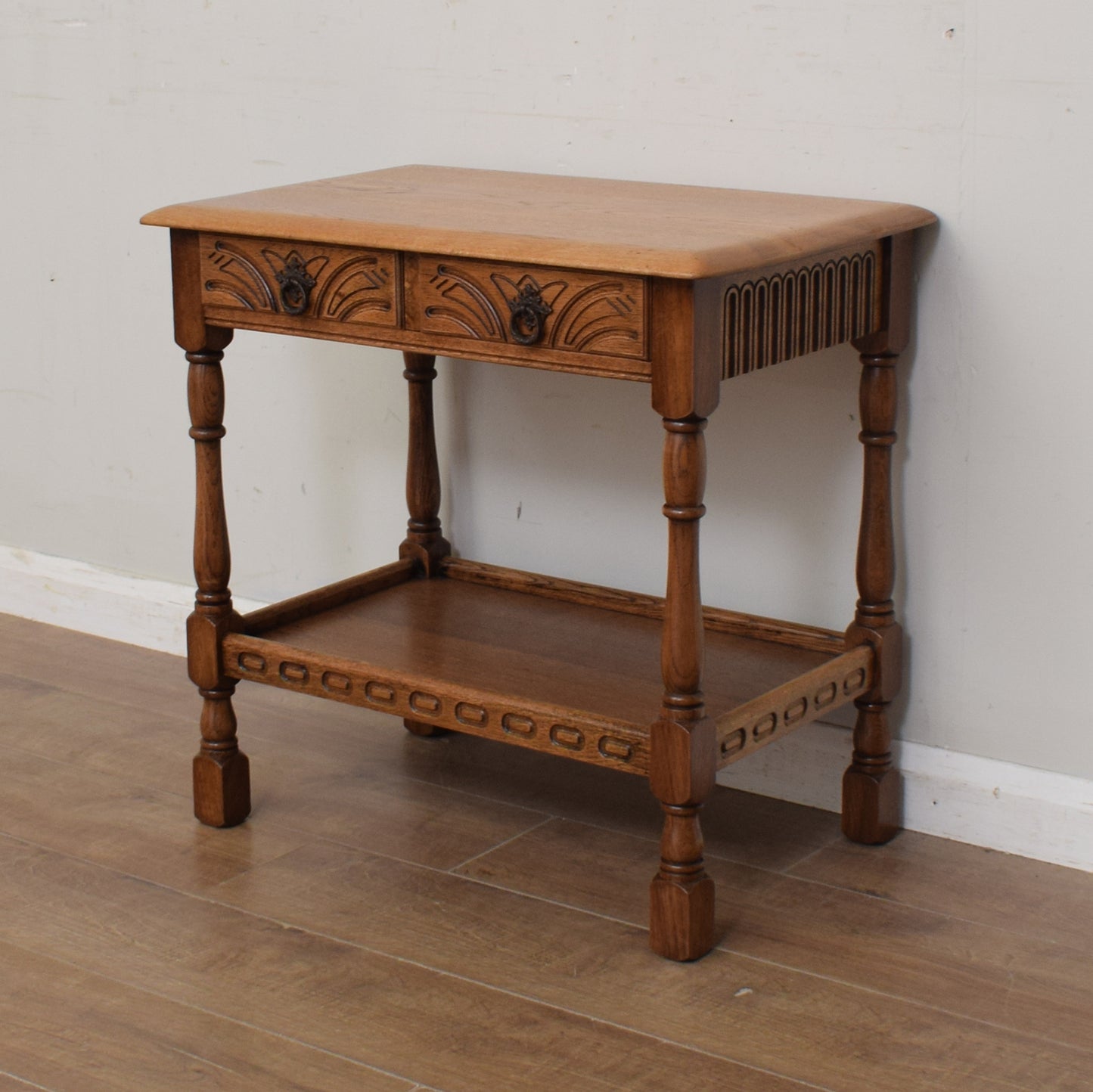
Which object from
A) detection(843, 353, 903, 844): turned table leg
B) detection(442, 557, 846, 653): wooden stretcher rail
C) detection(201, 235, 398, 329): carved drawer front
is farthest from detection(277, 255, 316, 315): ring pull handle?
detection(843, 353, 903, 844): turned table leg

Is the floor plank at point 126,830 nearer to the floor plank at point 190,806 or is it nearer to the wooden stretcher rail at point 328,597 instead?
the floor plank at point 190,806

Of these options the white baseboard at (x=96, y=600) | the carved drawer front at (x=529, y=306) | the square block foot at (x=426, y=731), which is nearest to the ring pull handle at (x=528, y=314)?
the carved drawer front at (x=529, y=306)

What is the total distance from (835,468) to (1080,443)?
0.37m

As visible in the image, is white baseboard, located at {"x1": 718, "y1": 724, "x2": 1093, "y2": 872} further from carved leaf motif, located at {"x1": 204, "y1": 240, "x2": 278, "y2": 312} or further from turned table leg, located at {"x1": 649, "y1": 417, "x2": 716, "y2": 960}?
carved leaf motif, located at {"x1": 204, "y1": 240, "x2": 278, "y2": 312}

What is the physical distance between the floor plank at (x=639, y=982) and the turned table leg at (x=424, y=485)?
1.75ft

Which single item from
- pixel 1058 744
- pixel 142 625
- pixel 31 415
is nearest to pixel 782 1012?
pixel 1058 744

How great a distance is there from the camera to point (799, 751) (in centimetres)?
272

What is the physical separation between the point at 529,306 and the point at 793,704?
2.14 feet

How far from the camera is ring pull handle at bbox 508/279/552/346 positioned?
213 cm

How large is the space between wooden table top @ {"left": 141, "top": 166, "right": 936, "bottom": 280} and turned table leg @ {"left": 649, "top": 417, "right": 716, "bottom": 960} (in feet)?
0.68

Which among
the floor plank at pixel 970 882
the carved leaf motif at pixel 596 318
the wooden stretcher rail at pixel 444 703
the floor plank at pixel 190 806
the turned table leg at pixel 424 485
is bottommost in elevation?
the floor plank at pixel 970 882

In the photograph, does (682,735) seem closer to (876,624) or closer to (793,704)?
(793,704)

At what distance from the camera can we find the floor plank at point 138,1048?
197 cm

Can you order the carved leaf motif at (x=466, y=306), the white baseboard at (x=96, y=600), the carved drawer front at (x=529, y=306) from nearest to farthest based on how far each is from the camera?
the carved drawer front at (x=529, y=306), the carved leaf motif at (x=466, y=306), the white baseboard at (x=96, y=600)
